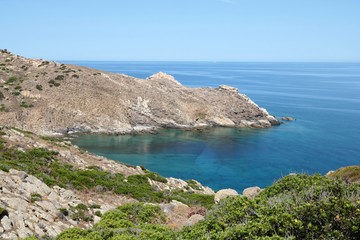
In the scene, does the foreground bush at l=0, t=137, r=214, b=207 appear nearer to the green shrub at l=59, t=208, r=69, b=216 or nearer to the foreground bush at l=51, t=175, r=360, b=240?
the green shrub at l=59, t=208, r=69, b=216

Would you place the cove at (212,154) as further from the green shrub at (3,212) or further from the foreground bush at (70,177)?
the green shrub at (3,212)

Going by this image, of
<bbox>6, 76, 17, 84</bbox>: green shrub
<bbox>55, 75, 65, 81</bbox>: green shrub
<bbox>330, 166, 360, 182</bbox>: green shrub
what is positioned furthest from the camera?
<bbox>55, 75, 65, 81</bbox>: green shrub

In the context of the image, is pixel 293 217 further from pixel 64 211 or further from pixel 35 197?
pixel 35 197

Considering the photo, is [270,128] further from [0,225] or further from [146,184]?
[0,225]

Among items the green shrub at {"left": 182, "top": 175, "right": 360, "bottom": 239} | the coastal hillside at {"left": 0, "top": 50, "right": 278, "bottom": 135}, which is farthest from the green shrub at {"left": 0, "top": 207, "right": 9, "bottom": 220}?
the coastal hillside at {"left": 0, "top": 50, "right": 278, "bottom": 135}

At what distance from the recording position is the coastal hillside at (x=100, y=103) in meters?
74.4

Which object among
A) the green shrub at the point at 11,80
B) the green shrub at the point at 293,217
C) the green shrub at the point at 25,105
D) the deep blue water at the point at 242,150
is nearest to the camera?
the green shrub at the point at 293,217

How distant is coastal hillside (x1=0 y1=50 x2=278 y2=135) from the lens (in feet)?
244

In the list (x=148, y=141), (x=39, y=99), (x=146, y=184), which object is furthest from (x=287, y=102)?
(x=146, y=184)

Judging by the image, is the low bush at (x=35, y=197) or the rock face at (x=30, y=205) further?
the low bush at (x=35, y=197)

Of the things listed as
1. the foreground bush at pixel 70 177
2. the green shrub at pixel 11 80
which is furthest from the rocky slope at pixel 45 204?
the green shrub at pixel 11 80

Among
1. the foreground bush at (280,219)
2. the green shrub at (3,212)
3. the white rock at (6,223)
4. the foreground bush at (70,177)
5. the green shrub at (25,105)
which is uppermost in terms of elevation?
the foreground bush at (280,219)

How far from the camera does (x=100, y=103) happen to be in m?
81.2

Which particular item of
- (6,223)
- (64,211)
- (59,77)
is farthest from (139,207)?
(59,77)
